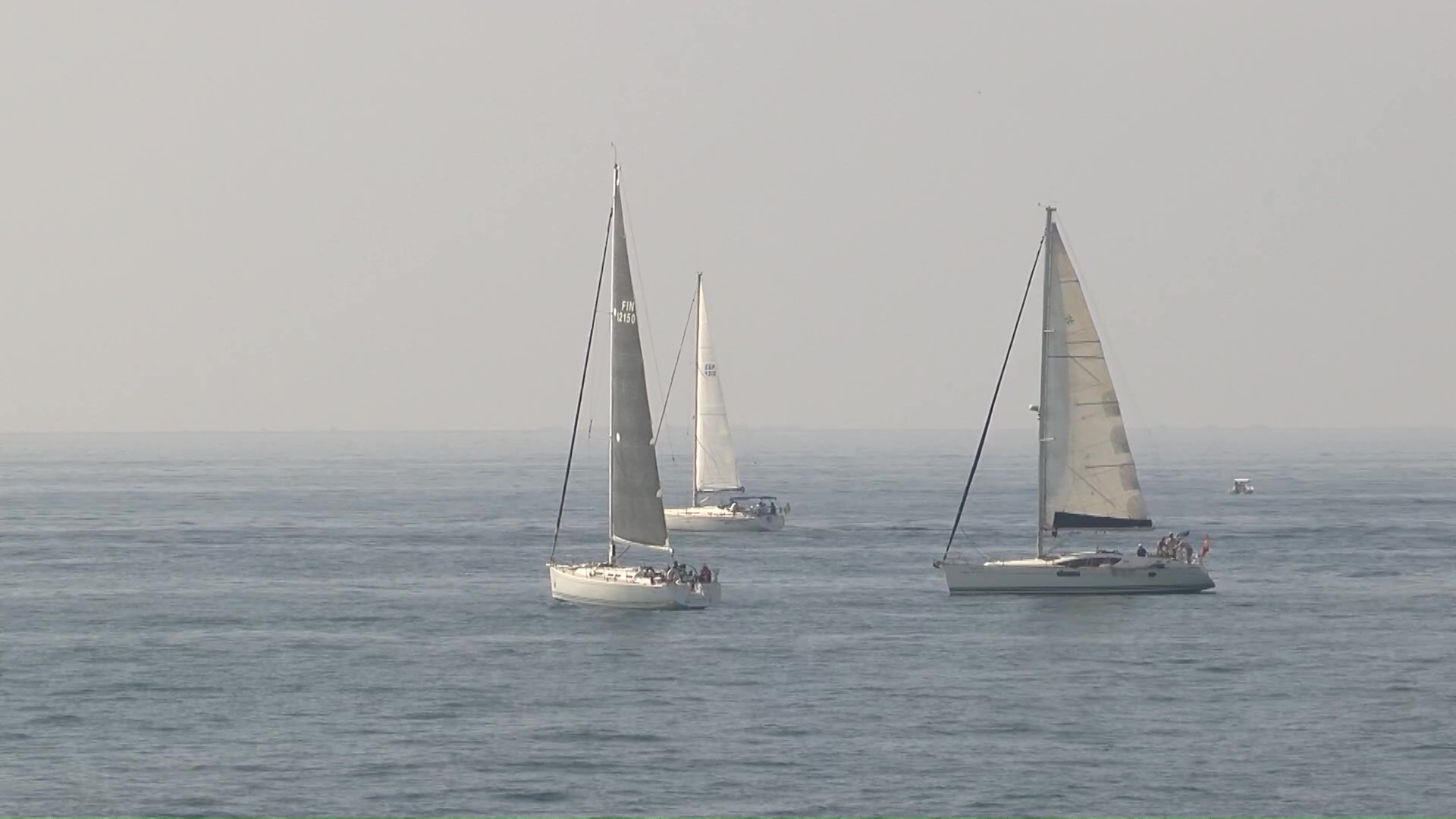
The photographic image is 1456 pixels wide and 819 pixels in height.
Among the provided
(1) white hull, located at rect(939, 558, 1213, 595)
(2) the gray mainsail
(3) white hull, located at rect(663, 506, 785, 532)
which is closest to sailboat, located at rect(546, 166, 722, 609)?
(2) the gray mainsail

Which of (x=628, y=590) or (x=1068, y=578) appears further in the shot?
(x=1068, y=578)

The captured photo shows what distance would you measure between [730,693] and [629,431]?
2171cm

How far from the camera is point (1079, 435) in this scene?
81.1 meters

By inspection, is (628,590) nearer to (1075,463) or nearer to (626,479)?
(626,479)

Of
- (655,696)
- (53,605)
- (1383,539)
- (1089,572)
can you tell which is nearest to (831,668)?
(655,696)

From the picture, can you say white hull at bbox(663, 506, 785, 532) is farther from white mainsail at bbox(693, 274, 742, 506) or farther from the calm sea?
the calm sea

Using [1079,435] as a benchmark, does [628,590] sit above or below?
below

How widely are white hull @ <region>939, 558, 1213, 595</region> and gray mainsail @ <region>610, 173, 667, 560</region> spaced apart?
11671 mm

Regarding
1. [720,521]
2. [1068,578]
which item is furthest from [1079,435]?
[720,521]

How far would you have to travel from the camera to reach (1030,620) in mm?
74688

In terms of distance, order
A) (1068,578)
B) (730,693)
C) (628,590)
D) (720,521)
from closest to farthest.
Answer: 1. (730,693)
2. (628,590)
3. (1068,578)
4. (720,521)

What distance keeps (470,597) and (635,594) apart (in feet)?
42.2

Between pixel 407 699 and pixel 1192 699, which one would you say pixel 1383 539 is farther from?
pixel 407 699

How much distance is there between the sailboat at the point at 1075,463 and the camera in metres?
80.1
